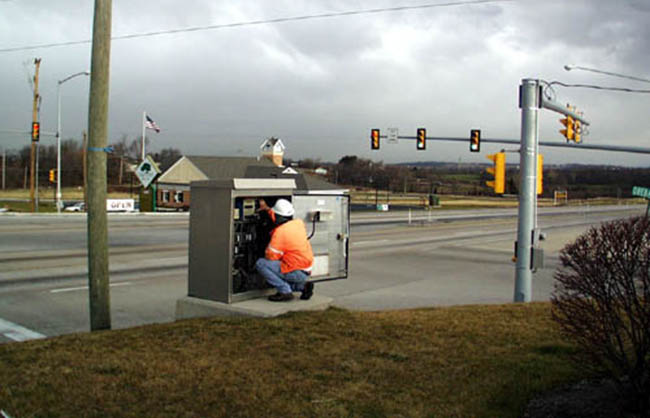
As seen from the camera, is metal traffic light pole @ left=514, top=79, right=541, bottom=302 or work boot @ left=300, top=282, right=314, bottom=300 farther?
metal traffic light pole @ left=514, top=79, right=541, bottom=302

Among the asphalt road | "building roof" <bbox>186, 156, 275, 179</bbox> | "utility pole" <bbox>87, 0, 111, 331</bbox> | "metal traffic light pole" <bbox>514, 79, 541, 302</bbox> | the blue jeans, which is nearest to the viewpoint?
"utility pole" <bbox>87, 0, 111, 331</bbox>

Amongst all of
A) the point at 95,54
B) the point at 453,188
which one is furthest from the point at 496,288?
the point at 453,188

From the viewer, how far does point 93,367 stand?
5.48 m

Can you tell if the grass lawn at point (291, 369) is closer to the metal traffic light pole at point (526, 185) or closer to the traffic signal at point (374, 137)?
the metal traffic light pole at point (526, 185)

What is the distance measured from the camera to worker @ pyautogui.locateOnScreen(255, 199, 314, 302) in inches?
311

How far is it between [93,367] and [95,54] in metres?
3.99

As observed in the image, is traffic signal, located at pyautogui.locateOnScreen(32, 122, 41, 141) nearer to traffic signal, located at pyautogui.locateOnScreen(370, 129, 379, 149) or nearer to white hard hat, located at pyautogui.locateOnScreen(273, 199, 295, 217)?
traffic signal, located at pyautogui.locateOnScreen(370, 129, 379, 149)

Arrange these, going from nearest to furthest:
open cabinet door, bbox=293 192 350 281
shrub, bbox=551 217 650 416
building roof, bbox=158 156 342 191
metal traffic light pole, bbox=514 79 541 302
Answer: shrub, bbox=551 217 650 416 < open cabinet door, bbox=293 192 350 281 < metal traffic light pole, bbox=514 79 541 302 < building roof, bbox=158 156 342 191

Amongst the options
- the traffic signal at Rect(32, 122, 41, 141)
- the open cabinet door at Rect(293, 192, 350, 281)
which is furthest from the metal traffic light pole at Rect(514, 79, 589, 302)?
the traffic signal at Rect(32, 122, 41, 141)

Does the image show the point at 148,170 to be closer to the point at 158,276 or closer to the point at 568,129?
the point at 158,276

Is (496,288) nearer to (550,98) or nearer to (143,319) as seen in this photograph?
(550,98)

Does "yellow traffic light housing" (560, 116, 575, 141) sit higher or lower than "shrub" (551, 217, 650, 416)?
higher

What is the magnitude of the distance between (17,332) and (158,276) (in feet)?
20.3

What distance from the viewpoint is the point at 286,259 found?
26.2ft
